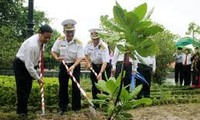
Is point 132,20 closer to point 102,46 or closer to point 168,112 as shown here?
point 102,46

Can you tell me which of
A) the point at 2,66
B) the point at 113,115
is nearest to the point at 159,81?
the point at 2,66

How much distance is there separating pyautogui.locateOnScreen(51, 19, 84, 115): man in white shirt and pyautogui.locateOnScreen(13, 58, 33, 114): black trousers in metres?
0.70

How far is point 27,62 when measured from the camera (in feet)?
19.8

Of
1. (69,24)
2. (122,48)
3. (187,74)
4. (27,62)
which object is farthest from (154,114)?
(187,74)

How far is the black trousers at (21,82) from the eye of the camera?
21.2ft

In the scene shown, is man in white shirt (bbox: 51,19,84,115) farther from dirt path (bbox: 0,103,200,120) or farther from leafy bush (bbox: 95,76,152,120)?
leafy bush (bbox: 95,76,152,120)

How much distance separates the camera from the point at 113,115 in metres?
1.67

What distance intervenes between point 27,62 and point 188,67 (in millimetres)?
9520

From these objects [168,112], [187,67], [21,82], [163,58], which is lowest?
[168,112]

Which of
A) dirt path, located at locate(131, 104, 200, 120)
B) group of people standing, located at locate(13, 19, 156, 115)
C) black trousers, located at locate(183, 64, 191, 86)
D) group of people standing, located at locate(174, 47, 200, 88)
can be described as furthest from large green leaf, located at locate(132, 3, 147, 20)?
black trousers, located at locate(183, 64, 191, 86)

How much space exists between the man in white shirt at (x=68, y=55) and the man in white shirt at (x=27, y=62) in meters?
0.72

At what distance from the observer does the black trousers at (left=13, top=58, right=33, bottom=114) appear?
6.45m

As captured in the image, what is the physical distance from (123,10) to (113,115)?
0.43 m

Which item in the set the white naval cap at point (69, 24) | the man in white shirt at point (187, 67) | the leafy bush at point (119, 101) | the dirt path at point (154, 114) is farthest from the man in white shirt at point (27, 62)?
the man in white shirt at point (187, 67)
